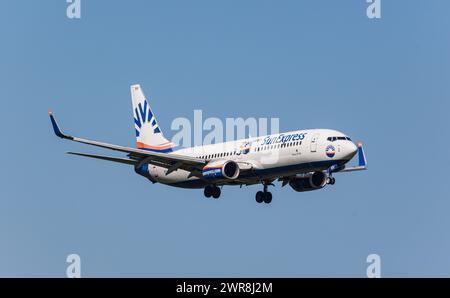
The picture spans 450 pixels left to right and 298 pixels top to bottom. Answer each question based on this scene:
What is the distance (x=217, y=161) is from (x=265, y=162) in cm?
484

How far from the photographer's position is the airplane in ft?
281

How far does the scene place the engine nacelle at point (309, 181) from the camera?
3531 inches

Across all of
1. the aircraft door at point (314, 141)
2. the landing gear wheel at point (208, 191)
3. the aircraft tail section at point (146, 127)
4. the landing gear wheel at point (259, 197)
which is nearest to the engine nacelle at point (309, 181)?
the landing gear wheel at point (259, 197)

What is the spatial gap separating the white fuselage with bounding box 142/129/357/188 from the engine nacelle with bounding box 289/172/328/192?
118 inches

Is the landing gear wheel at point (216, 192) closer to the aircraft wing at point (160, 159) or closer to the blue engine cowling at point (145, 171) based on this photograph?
the aircraft wing at point (160, 159)

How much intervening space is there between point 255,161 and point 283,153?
9.73 feet

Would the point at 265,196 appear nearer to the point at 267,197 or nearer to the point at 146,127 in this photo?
the point at 267,197

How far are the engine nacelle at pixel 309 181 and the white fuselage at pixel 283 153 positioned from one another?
9.83ft
